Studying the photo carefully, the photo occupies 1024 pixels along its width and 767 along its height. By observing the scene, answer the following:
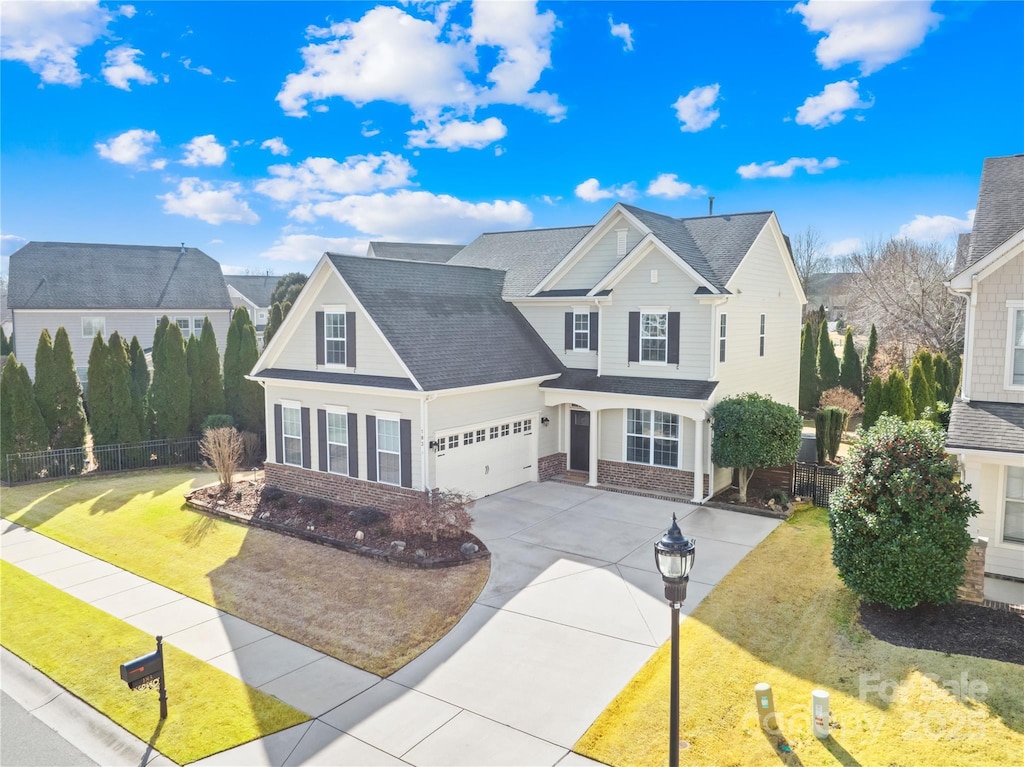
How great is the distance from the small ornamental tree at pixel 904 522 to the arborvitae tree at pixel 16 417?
2355 centimetres

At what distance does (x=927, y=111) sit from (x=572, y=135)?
38.9ft

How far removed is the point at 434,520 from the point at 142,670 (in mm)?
6643

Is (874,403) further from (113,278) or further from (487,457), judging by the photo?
(113,278)

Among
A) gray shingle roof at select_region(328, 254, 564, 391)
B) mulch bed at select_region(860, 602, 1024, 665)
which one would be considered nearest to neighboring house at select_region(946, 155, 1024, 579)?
mulch bed at select_region(860, 602, 1024, 665)

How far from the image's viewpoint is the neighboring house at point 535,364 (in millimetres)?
16656

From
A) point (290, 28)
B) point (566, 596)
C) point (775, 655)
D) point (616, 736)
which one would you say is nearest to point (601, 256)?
point (290, 28)

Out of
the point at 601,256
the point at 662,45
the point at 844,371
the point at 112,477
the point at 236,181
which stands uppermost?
the point at 662,45

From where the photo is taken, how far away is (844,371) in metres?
31.5

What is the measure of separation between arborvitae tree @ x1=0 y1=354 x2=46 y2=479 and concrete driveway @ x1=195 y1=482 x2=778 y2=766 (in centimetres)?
1596

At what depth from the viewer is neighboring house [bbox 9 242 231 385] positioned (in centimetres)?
3531

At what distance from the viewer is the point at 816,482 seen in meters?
17.4

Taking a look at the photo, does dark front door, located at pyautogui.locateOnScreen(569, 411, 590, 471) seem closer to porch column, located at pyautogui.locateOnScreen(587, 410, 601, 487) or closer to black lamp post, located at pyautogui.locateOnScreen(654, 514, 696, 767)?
porch column, located at pyautogui.locateOnScreen(587, 410, 601, 487)

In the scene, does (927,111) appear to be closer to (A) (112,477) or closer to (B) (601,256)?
(B) (601,256)

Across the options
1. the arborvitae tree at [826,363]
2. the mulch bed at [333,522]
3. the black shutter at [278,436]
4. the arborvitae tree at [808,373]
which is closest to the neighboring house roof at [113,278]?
the mulch bed at [333,522]
